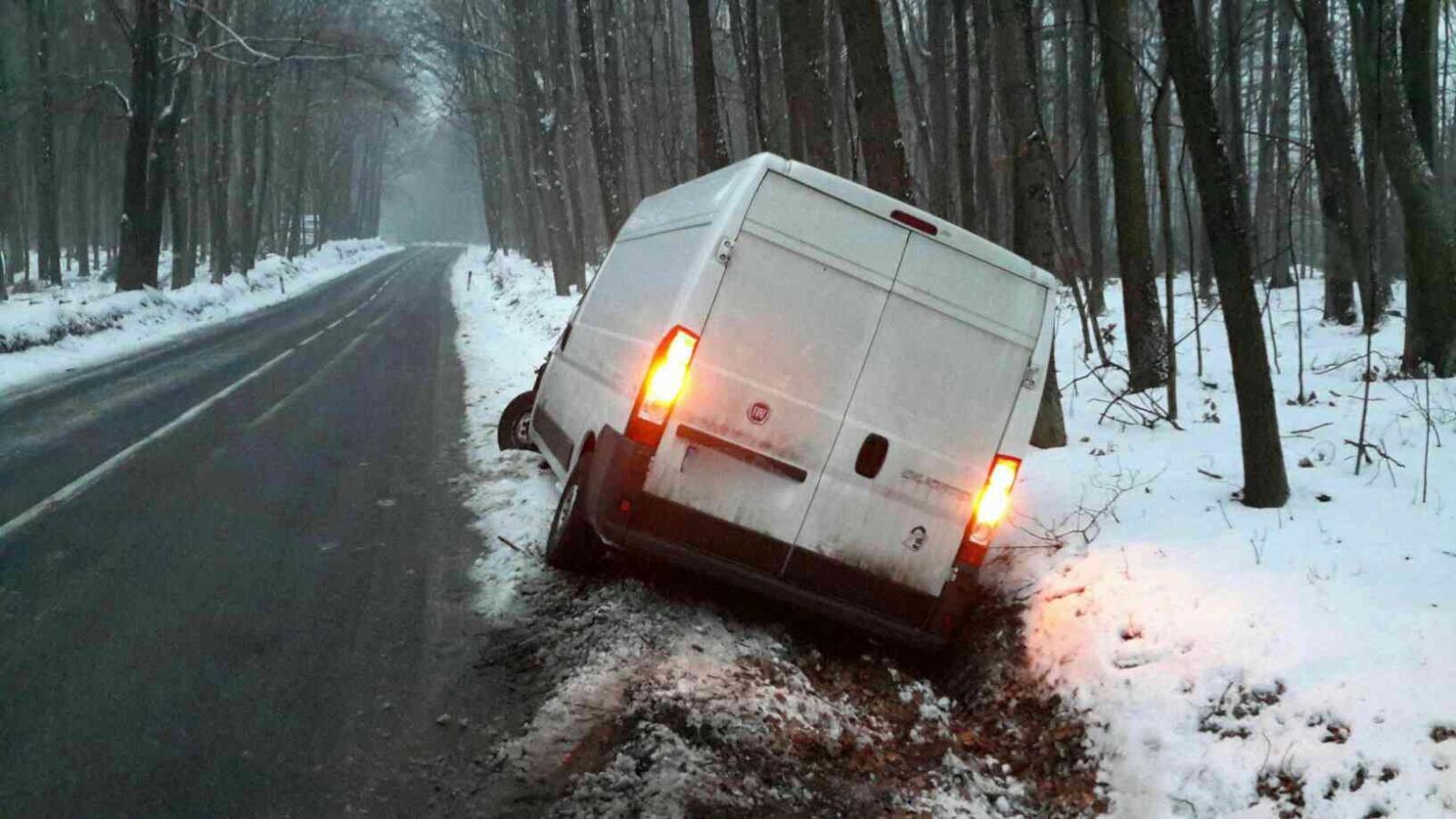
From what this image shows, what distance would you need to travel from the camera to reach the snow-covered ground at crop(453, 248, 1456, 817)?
3.91 metres

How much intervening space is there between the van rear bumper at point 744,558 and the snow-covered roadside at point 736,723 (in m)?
0.33

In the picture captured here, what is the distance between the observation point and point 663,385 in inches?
202

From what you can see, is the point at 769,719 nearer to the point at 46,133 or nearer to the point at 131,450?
the point at 131,450

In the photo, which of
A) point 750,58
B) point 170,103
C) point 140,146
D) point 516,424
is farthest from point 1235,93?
point 170,103

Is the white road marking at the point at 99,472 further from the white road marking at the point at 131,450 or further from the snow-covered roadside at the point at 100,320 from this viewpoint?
the snow-covered roadside at the point at 100,320

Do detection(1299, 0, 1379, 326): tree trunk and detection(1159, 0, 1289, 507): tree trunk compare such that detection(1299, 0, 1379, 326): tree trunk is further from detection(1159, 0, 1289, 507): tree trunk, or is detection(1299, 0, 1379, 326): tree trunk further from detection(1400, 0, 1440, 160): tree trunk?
detection(1159, 0, 1289, 507): tree trunk

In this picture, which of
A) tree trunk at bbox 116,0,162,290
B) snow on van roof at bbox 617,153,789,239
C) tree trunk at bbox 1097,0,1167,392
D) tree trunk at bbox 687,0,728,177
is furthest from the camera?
tree trunk at bbox 116,0,162,290

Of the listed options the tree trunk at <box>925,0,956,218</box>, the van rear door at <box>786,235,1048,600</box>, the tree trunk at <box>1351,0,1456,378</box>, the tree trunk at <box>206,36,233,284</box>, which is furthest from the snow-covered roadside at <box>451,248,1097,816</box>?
the tree trunk at <box>206,36,233,284</box>

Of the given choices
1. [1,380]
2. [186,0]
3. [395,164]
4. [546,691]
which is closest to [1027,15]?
[546,691]

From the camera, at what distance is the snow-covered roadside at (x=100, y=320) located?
16.9 meters

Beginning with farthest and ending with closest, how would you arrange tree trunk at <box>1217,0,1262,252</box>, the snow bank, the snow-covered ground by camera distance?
tree trunk at <box>1217,0,1262,252</box>
the snow bank
the snow-covered ground

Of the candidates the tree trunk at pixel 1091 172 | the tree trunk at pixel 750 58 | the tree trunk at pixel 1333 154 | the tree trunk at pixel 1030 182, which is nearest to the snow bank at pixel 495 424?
the tree trunk at pixel 1030 182

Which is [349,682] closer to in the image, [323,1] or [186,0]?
[186,0]

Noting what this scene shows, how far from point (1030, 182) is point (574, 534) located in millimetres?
5376
